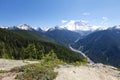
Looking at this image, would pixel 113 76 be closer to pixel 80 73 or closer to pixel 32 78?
pixel 80 73

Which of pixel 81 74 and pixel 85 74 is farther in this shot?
pixel 85 74

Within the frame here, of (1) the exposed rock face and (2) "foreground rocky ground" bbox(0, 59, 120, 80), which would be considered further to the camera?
(1) the exposed rock face

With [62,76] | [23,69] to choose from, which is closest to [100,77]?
[62,76]

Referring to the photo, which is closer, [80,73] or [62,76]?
[62,76]

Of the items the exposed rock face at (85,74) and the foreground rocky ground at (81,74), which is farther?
the exposed rock face at (85,74)

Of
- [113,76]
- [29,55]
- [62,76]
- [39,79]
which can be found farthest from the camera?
[29,55]

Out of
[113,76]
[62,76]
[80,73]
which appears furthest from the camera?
[113,76]

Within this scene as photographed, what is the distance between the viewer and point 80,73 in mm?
25547

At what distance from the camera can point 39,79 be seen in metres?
20.9

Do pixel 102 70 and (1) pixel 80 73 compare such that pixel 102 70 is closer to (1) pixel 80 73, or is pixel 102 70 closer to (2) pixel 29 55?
(1) pixel 80 73

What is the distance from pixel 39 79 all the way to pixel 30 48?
301 ft

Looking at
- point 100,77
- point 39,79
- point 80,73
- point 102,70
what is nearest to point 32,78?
point 39,79

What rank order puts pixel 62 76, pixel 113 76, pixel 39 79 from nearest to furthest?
pixel 39 79, pixel 62 76, pixel 113 76

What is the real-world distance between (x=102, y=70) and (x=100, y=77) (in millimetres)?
2845
